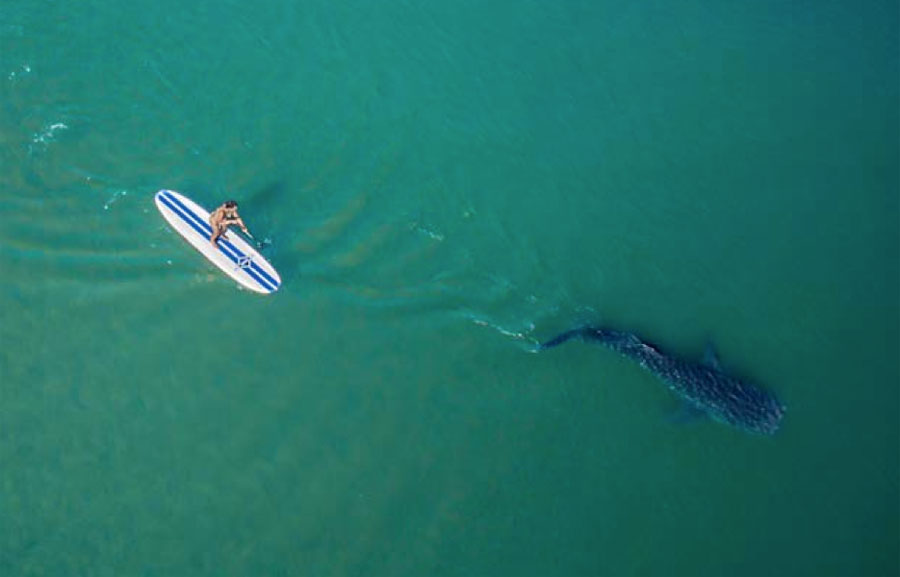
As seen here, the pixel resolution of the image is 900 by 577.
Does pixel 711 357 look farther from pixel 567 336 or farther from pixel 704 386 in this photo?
pixel 567 336

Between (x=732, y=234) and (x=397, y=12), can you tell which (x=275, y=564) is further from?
(x=397, y=12)

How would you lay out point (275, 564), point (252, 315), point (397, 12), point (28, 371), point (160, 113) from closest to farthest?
point (275, 564), point (28, 371), point (252, 315), point (160, 113), point (397, 12)

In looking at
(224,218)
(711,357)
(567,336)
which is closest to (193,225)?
(224,218)

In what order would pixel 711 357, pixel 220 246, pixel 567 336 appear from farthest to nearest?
pixel 220 246
pixel 711 357
pixel 567 336

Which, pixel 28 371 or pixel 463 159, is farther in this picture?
pixel 463 159

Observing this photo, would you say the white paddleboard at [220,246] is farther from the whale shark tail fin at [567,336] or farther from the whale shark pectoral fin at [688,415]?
the whale shark pectoral fin at [688,415]

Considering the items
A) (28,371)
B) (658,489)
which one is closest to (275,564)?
(28,371)

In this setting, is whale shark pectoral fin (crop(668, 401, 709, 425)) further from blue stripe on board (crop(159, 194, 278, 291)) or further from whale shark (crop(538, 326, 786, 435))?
blue stripe on board (crop(159, 194, 278, 291))
